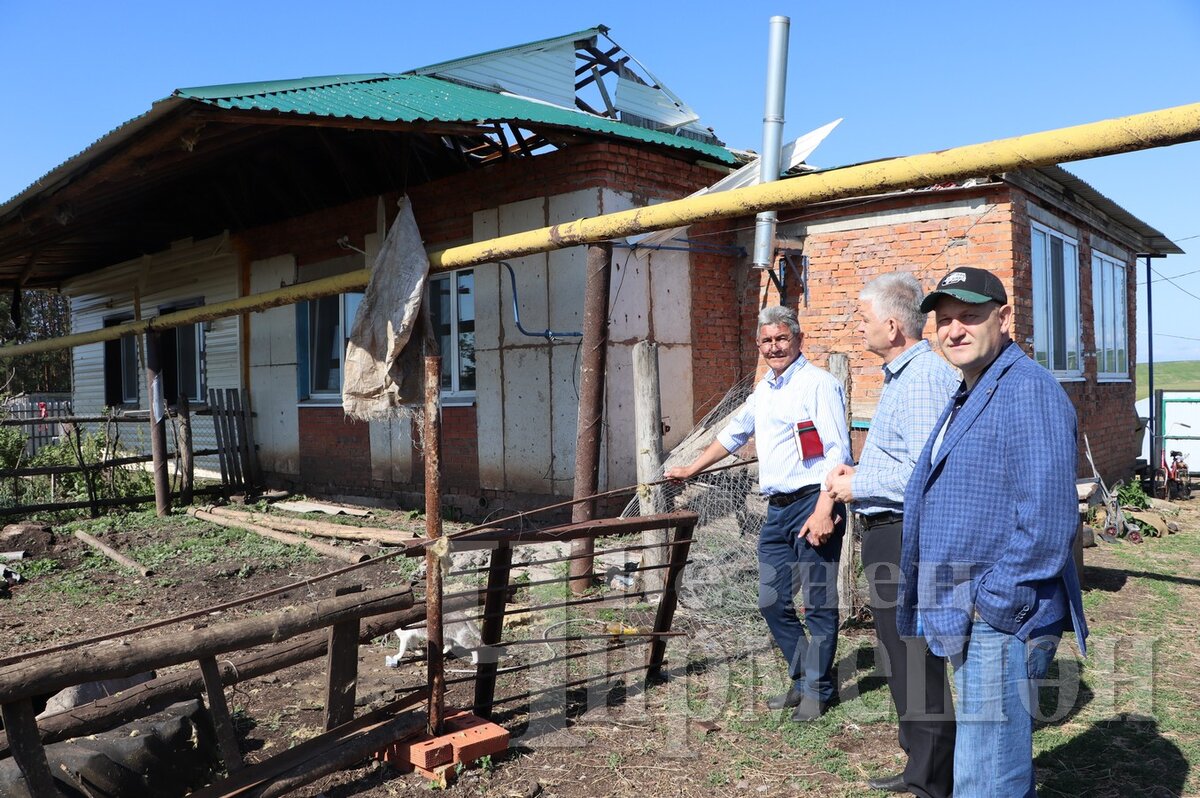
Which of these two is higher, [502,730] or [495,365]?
[495,365]

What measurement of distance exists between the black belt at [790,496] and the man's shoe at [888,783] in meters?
1.14

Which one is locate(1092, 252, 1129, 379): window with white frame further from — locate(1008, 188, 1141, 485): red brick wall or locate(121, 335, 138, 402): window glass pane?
locate(121, 335, 138, 402): window glass pane

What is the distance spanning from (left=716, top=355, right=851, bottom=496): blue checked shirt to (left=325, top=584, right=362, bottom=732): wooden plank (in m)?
1.85

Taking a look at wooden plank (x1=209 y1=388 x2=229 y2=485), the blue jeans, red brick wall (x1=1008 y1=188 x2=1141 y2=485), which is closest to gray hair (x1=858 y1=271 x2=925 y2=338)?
the blue jeans

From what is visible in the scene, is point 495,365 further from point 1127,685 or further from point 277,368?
point 1127,685

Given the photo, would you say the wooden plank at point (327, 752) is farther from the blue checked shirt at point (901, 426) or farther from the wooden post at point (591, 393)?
the wooden post at point (591, 393)

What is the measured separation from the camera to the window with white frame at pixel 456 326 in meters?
8.91

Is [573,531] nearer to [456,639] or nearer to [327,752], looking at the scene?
[327,752]

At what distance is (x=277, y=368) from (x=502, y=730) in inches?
336

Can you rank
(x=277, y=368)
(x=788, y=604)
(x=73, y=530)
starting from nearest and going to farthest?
1. (x=788, y=604)
2. (x=73, y=530)
3. (x=277, y=368)

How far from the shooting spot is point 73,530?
8.86m

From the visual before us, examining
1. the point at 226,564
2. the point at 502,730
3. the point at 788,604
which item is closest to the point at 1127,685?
the point at 788,604

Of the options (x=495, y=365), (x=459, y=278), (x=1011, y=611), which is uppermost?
(x=459, y=278)

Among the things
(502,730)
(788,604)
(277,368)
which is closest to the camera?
(502,730)
